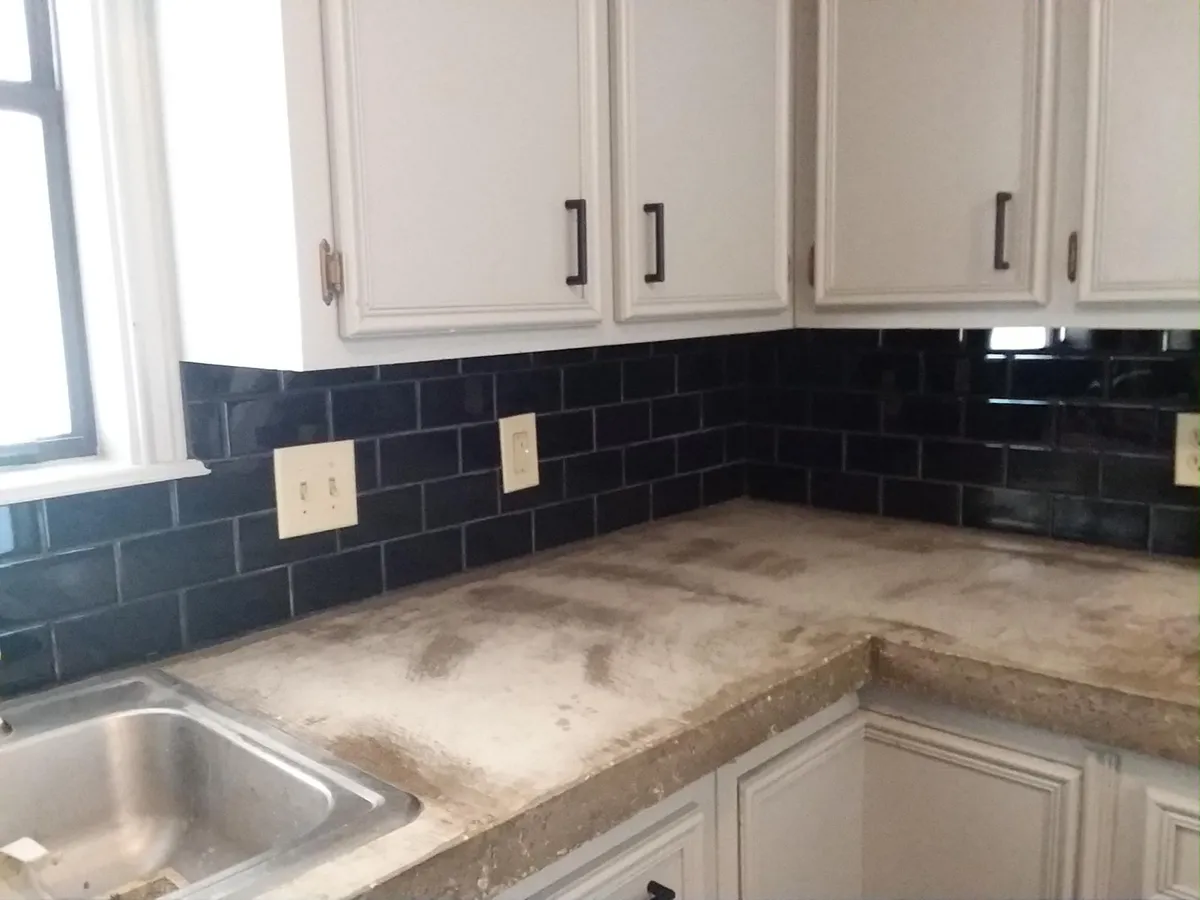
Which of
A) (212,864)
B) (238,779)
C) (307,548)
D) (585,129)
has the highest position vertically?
(585,129)

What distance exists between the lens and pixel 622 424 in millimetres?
1974

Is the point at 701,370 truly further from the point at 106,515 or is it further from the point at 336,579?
the point at 106,515

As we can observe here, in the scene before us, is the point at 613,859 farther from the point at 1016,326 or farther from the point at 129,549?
the point at 1016,326

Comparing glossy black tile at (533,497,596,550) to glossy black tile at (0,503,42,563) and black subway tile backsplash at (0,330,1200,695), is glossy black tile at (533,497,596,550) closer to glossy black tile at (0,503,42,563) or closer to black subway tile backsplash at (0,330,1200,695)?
black subway tile backsplash at (0,330,1200,695)

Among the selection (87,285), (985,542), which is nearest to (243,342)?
(87,285)

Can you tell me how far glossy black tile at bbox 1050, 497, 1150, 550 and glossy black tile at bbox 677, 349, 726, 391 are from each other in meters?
0.69

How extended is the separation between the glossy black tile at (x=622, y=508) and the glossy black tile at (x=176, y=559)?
0.72m

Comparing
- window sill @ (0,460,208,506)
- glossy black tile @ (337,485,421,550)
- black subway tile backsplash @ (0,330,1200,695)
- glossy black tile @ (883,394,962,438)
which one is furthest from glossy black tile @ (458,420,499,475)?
glossy black tile @ (883,394,962,438)

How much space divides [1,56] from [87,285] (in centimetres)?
29

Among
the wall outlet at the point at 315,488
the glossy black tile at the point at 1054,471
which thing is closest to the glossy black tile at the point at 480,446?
the wall outlet at the point at 315,488

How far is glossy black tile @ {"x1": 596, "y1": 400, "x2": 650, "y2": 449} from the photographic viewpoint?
193cm

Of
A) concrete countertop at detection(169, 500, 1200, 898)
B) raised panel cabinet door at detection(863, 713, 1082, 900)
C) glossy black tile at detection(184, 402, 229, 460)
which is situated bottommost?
raised panel cabinet door at detection(863, 713, 1082, 900)

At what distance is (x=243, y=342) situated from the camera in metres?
1.25

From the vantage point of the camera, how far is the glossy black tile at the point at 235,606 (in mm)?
1399
